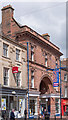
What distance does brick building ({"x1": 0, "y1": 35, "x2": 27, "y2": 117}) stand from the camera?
22656mm

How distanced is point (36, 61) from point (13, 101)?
7823mm

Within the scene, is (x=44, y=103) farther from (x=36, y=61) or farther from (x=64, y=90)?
(x=64, y=90)

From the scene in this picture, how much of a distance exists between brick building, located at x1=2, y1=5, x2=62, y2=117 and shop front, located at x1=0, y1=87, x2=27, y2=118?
5.41 feet

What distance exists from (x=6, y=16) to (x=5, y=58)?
8.46 metres

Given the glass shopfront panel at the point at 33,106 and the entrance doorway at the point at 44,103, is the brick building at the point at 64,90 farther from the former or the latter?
the glass shopfront panel at the point at 33,106

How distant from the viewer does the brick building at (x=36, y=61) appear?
2825 centimetres

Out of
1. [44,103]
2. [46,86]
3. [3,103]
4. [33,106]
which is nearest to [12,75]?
[3,103]

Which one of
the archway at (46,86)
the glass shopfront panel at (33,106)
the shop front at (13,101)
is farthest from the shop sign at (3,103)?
the archway at (46,86)

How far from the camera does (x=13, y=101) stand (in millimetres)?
24219

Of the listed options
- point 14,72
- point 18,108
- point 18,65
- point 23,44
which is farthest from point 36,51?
point 18,108

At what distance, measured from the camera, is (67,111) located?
39844 millimetres

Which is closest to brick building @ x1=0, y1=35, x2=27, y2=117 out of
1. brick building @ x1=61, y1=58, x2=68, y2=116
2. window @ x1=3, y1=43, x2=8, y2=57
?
window @ x1=3, y1=43, x2=8, y2=57

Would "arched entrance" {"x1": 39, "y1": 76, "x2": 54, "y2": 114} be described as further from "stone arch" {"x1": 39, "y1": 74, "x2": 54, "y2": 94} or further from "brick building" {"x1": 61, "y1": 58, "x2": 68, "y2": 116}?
"brick building" {"x1": 61, "y1": 58, "x2": 68, "y2": 116}

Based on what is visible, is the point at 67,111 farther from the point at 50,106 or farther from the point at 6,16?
the point at 6,16
